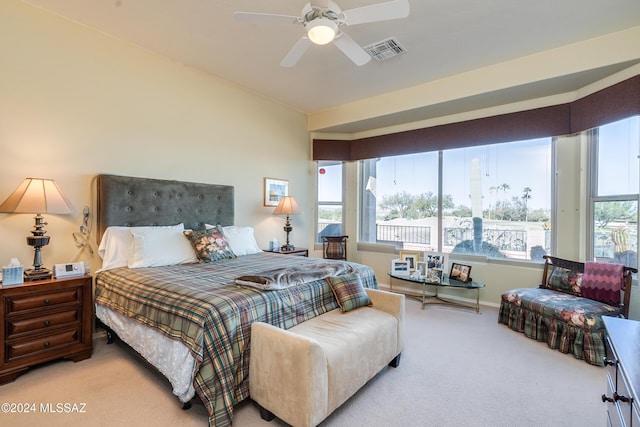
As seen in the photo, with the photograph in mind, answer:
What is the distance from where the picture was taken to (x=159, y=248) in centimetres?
→ 288

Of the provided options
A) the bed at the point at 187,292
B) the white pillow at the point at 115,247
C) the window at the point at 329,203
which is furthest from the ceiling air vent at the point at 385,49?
the white pillow at the point at 115,247

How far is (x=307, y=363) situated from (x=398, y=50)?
311 centimetres

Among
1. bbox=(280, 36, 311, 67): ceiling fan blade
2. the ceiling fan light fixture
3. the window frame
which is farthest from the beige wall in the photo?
the ceiling fan light fixture

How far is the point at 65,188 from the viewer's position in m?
2.75

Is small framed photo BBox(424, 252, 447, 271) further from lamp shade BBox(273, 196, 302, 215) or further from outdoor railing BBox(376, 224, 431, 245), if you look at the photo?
lamp shade BBox(273, 196, 302, 215)

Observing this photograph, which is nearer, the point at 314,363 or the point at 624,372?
the point at 624,372

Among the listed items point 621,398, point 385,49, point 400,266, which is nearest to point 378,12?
point 385,49

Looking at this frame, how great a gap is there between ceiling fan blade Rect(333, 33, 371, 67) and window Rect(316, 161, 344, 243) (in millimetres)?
2913

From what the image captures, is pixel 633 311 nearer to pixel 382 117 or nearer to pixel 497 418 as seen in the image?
pixel 497 418

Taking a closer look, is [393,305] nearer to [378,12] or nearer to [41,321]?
[378,12]

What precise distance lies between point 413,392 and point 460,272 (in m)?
2.38

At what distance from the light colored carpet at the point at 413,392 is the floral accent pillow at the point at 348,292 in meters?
0.56

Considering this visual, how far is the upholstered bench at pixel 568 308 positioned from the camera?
2543 mm

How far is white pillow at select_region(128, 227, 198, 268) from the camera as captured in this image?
2754 mm
